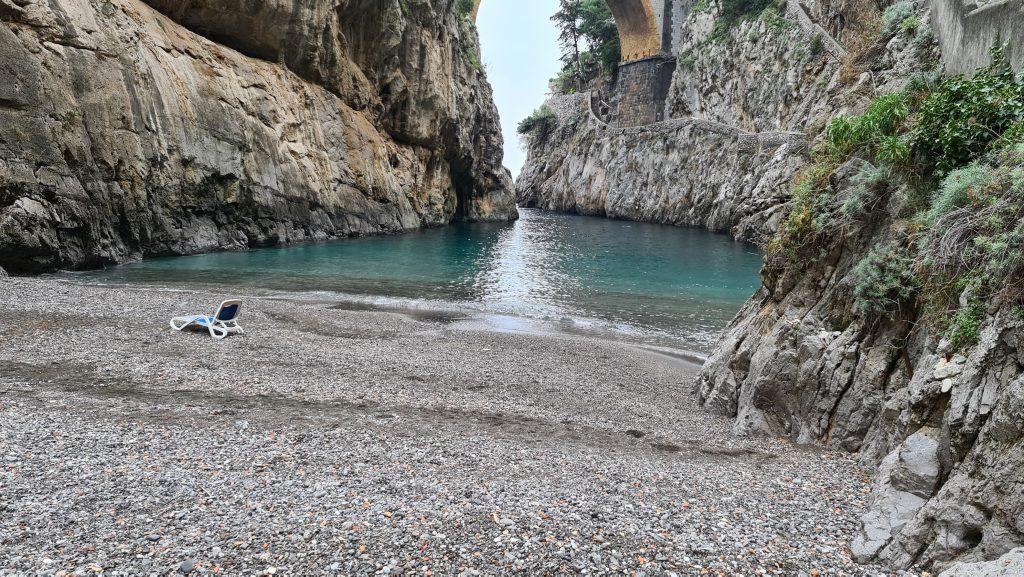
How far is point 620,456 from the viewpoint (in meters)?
6.79

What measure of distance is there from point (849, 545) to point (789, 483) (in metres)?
1.26

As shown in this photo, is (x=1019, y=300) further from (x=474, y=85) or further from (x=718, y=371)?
(x=474, y=85)

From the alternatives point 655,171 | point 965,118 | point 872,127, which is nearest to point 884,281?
point 965,118

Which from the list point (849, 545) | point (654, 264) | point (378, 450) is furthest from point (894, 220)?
point (654, 264)

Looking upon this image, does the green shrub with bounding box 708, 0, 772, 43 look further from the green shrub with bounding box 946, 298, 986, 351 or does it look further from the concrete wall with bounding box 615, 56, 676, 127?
the green shrub with bounding box 946, 298, 986, 351

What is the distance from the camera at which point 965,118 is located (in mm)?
6141

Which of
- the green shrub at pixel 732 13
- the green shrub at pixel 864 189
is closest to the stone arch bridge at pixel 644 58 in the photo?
the green shrub at pixel 732 13

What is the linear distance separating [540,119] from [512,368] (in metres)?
75.8

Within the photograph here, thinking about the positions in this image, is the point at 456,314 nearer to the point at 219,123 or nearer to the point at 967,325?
the point at 967,325

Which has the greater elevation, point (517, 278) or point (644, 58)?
point (644, 58)

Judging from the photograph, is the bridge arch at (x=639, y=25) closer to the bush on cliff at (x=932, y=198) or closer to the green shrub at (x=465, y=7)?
the green shrub at (x=465, y=7)

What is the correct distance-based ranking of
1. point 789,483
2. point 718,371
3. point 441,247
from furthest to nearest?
point 441,247, point 718,371, point 789,483

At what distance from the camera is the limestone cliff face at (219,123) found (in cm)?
1780

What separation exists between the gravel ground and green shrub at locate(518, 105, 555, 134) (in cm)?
7556
